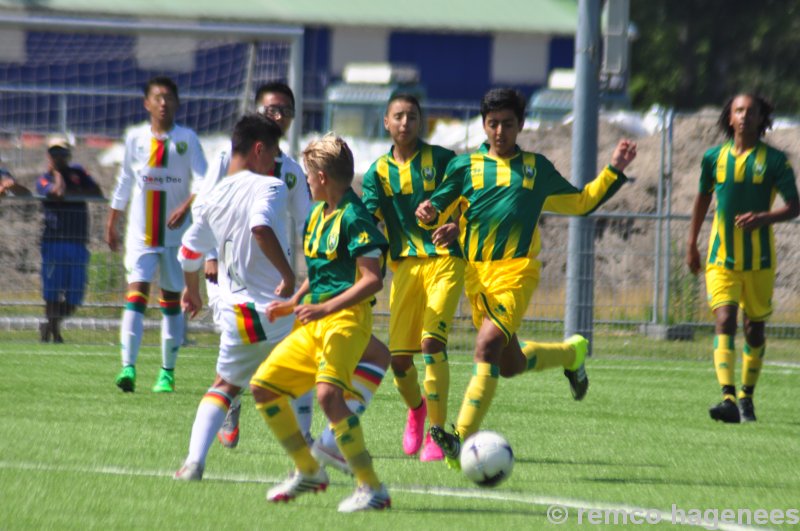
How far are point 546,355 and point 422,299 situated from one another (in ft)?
3.70

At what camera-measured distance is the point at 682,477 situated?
754 cm

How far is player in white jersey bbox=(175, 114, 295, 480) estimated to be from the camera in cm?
689

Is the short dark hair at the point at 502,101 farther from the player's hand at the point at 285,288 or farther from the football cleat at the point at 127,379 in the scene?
the football cleat at the point at 127,379

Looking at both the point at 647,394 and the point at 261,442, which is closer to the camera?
the point at 261,442

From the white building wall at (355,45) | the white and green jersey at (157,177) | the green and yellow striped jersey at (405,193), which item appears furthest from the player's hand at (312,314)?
the white building wall at (355,45)

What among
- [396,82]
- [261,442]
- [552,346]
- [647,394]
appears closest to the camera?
[261,442]

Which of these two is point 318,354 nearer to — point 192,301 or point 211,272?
point 192,301

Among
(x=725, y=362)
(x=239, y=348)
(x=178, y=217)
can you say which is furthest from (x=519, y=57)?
(x=239, y=348)

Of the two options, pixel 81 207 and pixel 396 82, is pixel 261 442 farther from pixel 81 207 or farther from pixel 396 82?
pixel 396 82

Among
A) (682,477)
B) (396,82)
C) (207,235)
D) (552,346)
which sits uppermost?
(396,82)

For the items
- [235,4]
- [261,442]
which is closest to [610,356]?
[261,442]

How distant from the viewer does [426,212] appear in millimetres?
7617

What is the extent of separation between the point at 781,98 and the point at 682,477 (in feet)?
148

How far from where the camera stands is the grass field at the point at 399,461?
6184mm
